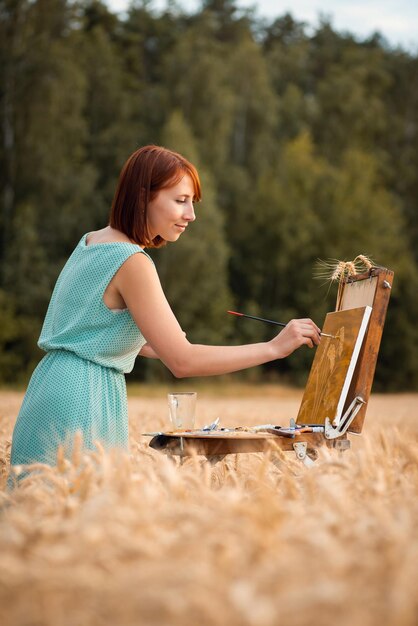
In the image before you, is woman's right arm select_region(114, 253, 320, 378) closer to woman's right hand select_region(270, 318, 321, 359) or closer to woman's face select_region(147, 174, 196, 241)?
woman's right hand select_region(270, 318, 321, 359)

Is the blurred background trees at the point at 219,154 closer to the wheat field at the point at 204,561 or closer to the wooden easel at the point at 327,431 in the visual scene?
Result: the wooden easel at the point at 327,431

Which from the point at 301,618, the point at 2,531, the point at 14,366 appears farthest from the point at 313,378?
the point at 14,366

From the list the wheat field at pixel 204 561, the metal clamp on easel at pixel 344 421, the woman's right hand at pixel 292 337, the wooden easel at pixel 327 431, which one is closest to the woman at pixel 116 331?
the woman's right hand at pixel 292 337

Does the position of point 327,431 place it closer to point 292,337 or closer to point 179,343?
point 292,337

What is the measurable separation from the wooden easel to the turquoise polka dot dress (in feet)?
1.08

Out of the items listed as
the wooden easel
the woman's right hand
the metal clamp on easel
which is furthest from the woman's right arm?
the metal clamp on easel

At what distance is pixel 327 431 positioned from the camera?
3662 mm

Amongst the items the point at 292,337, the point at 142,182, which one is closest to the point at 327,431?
the point at 292,337

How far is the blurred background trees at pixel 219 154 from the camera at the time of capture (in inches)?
1085

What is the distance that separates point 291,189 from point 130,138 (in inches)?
270

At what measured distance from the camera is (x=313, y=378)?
4.20m

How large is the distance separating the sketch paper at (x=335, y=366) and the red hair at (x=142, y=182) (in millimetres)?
918

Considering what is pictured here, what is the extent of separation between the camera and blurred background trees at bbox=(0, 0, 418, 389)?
27.5 m

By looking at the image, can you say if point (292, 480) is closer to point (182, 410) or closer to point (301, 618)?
point (182, 410)
